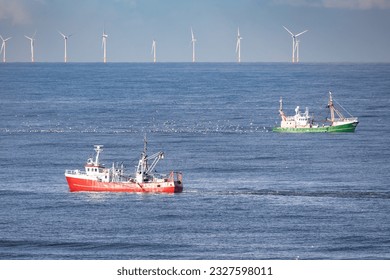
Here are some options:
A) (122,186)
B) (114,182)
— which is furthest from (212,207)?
(114,182)

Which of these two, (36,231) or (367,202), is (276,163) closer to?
(367,202)

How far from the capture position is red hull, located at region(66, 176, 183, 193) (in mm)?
120000

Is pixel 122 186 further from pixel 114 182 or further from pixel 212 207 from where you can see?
pixel 212 207

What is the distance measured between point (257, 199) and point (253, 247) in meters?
24.3

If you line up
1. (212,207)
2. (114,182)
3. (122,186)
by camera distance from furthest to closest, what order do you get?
1. (114,182)
2. (122,186)
3. (212,207)

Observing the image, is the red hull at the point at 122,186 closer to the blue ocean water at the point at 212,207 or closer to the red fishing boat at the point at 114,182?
the red fishing boat at the point at 114,182

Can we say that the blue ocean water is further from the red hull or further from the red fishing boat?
the red fishing boat

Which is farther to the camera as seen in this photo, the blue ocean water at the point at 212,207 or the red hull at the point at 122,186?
the red hull at the point at 122,186

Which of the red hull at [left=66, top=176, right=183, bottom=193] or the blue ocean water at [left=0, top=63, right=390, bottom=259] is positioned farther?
the red hull at [left=66, top=176, right=183, bottom=193]

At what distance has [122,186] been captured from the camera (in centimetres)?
12081

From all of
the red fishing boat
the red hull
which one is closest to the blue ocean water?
the red hull

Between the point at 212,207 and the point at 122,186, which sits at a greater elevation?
the point at 122,186

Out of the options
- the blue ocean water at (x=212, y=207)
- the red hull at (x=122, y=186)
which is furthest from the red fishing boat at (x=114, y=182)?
the blue ocean water at (x=212, y=207)

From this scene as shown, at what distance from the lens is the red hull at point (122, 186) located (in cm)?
12000
